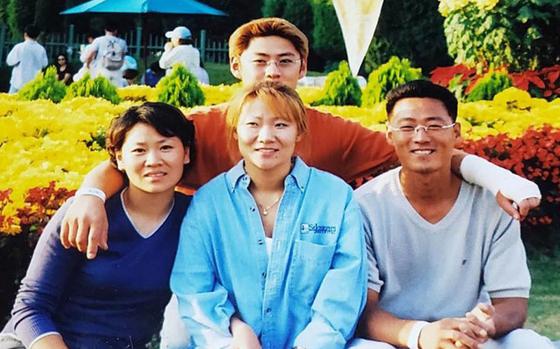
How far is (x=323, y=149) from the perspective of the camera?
3396 millimetres

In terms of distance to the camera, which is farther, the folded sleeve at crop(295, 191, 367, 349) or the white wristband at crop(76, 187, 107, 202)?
the white wristband at crop(76, 187, 107, 202)

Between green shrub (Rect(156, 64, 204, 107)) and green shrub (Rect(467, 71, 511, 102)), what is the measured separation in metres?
2.28

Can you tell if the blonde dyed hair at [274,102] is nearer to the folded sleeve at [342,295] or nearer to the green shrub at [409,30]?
the folded sleeve at [342,295]

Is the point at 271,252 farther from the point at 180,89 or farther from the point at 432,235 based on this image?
the point at 180,89

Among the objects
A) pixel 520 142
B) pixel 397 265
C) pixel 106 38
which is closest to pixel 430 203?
pixel 397 265

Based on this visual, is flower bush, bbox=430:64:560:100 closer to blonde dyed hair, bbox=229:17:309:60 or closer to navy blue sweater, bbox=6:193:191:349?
blonde dyed hair, bbox=229:17:309:60

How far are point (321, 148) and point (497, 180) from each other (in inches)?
32.8

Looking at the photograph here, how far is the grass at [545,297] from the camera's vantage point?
14.7 feet

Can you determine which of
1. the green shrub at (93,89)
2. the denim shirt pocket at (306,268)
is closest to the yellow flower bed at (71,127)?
the green shrub at (93,89)

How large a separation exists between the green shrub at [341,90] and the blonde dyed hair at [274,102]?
479 centimetres

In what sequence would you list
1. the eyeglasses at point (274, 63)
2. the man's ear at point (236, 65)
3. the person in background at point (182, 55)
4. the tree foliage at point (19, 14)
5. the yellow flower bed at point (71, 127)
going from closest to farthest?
1. the eyeglasses at point (274, 63)
2. the man's ear at point (236, 65)
3. the yellow flower bed at point (71, 127)
4. the person in background at point (182, 55)
5. the tree foliage at point (19, 14)

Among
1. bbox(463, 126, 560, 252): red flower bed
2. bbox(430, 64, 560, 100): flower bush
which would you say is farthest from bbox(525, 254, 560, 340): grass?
bbox(430, 64, 560, 100): flower bush

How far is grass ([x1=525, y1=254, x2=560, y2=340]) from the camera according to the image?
448 centimetres

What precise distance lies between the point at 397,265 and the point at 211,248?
0.62m
